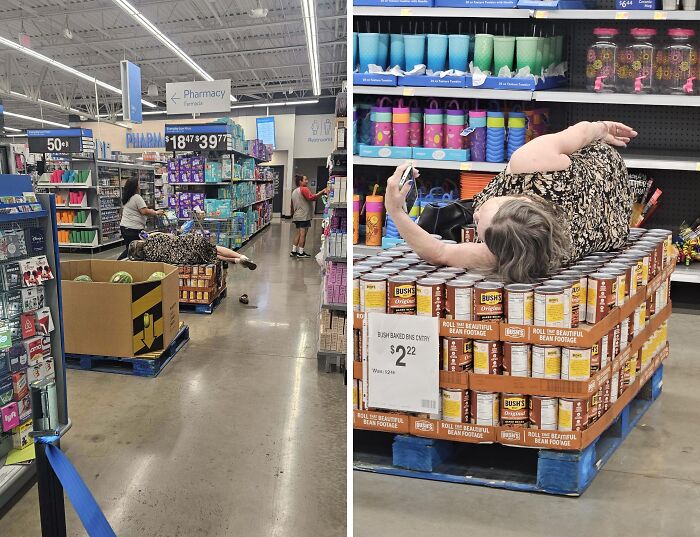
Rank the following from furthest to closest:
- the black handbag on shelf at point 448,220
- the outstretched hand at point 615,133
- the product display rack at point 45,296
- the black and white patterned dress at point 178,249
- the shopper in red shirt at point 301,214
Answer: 1. the shopper in red shirt at point 301,214
2. the black and white patterned dress at point 178,249
3. the outstretched hand at point 615,133
4. the black handbag on shelf at point 448,220
5. the product display rack at point 45,296

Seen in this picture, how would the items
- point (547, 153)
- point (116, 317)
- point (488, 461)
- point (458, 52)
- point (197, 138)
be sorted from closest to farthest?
1. point (488, 461)
2. point (547, 153)
3. point (116, 317)
4. point (458, 52)
5. point (197, 138)

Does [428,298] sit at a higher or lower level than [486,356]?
higher

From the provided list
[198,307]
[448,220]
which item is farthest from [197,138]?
[448,220]

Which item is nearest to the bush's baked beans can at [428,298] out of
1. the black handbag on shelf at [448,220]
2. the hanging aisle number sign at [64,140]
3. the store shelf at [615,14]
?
the black handbag on shelf at [448,220]

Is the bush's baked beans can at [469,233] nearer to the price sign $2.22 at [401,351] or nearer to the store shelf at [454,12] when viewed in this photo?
the price sign $2.22 at [401,351]

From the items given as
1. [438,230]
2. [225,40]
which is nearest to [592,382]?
[438,230]

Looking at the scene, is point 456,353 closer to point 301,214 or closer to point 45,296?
point 45,296

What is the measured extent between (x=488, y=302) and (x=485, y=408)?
365mm

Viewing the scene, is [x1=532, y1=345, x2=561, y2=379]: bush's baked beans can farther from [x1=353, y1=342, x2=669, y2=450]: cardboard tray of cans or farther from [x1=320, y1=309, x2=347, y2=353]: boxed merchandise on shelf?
[x1=320, y1=309, x2=347, y2=353]: boxed merchandise on shelf

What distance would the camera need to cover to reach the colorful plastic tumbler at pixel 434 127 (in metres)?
4.76

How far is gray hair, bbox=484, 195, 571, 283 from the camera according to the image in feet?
7.77

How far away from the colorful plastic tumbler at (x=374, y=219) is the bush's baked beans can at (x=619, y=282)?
2.57 metres

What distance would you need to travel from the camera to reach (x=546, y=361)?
2.23 m

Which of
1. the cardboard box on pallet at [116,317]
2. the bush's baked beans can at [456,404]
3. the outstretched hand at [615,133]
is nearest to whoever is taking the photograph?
the bush's baked beans can at [456,404]
